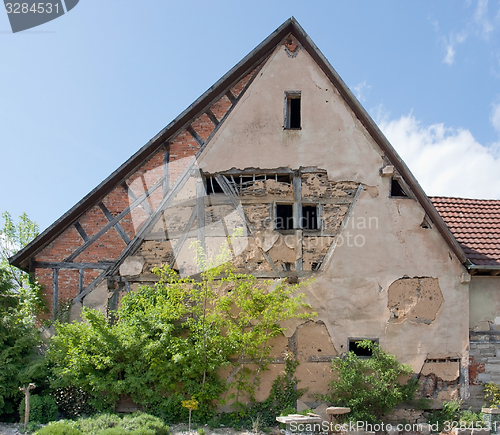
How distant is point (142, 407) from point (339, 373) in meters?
4.23

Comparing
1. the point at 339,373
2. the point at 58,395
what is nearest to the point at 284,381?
the point at 339,373

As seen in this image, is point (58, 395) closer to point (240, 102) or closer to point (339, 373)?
point (339, 373)

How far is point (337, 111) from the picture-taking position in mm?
10664

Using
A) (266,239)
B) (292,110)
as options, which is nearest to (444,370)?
(266,239)

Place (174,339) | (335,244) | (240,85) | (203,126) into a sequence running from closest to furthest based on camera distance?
1. (174,339)
2. (335,244)
3. (203,126)
4. (240,85)

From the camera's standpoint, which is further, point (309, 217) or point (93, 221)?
point (93, 221)

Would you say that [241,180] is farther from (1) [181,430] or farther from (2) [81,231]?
(1) [181,430]

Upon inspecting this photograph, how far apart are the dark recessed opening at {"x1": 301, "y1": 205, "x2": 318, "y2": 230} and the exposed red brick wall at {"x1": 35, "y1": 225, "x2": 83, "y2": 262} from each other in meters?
5.41

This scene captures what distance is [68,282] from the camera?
34.4 ft

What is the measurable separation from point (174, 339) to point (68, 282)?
3.19 meters

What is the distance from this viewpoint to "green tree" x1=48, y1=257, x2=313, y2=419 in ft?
29.7

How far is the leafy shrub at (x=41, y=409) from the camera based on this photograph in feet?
28.1

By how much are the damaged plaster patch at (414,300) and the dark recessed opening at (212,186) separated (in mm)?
4592

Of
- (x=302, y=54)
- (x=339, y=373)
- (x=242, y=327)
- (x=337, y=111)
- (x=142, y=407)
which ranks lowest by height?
(x=142, y=407)
